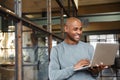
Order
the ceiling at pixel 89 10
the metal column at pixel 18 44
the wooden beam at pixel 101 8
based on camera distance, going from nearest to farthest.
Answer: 1. the metal column at pixel 18 44
2. the ceiling at pixel 89 10
3. the wooden beam at pixel 101 8

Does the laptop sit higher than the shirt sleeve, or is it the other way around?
the laptop

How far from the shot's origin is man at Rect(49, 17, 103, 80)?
1.77m

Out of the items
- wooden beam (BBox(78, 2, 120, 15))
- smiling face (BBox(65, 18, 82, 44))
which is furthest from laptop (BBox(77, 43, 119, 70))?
wooden beam (BBox(78, 2, 120, 15))

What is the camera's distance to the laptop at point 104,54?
177 centimetres

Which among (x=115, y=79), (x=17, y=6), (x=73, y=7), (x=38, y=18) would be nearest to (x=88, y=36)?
(x=115, y=79)

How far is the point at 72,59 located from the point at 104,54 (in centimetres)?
25

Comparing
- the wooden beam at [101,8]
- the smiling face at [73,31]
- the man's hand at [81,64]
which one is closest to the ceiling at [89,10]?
the wooden beam at [101,8]

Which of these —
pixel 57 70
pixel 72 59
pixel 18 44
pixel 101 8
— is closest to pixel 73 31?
pixel 72 59

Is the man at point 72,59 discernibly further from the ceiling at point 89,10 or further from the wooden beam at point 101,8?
the wooden beam at point 101,8

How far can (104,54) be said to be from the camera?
1859 mm

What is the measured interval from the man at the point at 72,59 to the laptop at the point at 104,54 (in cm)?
5

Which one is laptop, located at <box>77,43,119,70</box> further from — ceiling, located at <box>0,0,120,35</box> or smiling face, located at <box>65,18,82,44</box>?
ceiling, located at <box>0,0,120,35</box>

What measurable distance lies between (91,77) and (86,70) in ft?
0.23

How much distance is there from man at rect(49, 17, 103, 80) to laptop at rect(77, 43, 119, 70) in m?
0.05
